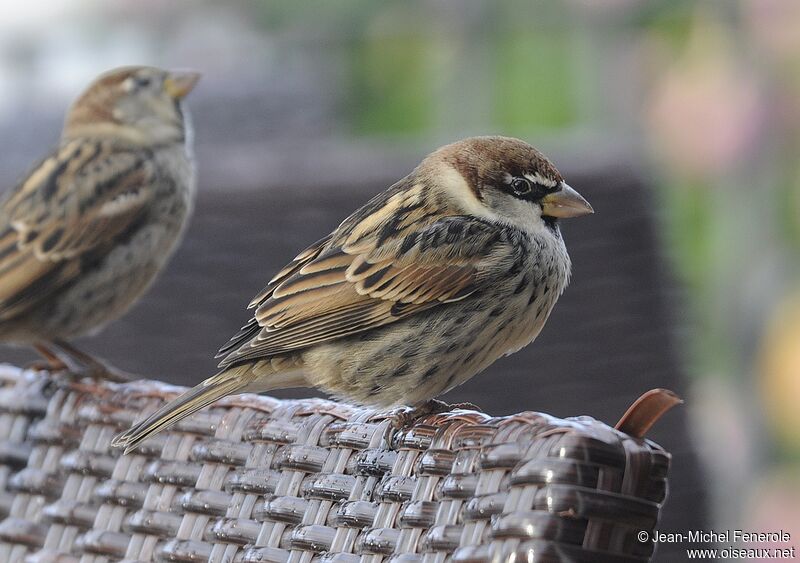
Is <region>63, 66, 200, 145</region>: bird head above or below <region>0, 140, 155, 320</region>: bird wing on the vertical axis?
above

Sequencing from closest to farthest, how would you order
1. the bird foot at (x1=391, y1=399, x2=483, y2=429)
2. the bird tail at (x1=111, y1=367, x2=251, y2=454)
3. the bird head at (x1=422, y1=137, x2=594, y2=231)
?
1. the bird foot at (x1=391, y1=399, x2=483, y2=429)
2. the bird tail at (x1=111, y1=367, x2=251, y2=454)
3. the bird head at (x1=422, y1=137, x2=594, y2=231)

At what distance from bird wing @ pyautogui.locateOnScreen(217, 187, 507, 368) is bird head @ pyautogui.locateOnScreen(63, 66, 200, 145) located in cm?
105

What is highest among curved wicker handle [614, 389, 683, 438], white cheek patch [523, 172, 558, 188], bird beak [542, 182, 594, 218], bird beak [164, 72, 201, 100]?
curved wicker handle [614, 389, 683, 438]

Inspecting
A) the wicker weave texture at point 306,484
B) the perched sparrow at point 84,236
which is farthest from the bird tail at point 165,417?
the perched sparrow at point 84,236

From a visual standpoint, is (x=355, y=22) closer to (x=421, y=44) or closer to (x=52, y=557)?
(x=421, y=44)

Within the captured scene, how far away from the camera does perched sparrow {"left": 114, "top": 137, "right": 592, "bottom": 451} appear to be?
158 cm

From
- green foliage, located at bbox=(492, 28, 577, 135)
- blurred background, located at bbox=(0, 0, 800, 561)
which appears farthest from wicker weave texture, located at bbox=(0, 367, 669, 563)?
green foliage, located at bbox=(492, 28, 577, 135)

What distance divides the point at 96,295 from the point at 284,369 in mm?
747

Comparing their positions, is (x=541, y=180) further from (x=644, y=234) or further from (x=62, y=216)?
(x=62, y=216)

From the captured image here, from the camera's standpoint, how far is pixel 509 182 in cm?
171

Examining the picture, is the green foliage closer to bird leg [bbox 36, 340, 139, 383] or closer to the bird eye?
bird leg [bbox 36, 340, 139, 383]

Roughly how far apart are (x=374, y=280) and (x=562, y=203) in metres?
0.29

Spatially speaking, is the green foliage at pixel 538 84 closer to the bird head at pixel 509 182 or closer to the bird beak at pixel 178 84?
the bird beak at pixel 178 84

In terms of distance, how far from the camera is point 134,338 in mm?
2428
